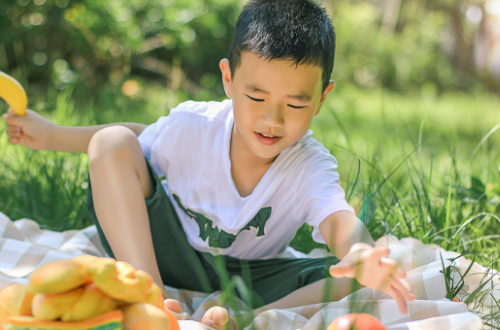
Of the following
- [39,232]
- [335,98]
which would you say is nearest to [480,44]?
[335,98]

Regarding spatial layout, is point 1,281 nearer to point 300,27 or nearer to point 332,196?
point 332,196

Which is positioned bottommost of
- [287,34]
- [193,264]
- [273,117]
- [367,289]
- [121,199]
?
[193,264]

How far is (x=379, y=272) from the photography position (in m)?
0.89

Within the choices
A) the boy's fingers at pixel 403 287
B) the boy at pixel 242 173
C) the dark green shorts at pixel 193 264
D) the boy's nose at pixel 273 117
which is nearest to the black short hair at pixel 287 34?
the boy at pixel 242 173

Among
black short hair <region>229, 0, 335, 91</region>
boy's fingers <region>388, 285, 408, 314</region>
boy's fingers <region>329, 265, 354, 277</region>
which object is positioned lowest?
boy's fingers <region>388, 285, 408, 314</region>

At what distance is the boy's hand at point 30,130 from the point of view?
155cm

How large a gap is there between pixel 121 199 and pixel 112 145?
0.53ft

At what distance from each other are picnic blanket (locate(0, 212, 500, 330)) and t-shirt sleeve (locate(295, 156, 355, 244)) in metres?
0.21

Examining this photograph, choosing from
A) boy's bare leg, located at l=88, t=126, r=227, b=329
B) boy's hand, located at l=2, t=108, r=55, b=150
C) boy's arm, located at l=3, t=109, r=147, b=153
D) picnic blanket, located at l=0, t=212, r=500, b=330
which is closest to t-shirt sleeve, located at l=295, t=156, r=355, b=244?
picnic blanket, located at l=0, t=212, r=500, b=330

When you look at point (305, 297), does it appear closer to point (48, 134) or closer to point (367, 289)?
point (367, 289)

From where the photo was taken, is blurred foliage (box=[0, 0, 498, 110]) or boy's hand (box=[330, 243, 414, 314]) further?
blurred foliage (box=[0, 0, 498, 110])

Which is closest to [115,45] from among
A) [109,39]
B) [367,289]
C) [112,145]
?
[109,39]

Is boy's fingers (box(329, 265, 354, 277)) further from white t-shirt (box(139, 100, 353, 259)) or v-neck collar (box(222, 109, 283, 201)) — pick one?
v-neck collar (box(222, 109, 283, 201))

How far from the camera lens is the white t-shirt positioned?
1.36 m
